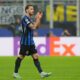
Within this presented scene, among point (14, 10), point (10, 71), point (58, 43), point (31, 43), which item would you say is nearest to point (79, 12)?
point (14, 10)

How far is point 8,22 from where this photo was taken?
26375 millimetres

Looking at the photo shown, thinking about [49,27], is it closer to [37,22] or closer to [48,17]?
[48,17]

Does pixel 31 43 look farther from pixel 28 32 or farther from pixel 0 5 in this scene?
pixel 0 5

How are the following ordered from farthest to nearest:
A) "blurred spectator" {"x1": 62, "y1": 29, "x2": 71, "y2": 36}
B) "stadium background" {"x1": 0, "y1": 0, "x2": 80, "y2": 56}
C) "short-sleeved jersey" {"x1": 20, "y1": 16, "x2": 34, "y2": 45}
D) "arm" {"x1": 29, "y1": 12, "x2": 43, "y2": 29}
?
"stadium background" {"x1": 0, "y1": 0, "x2": 80, "y2": 56}, "blurred spectator" {"x1": 62, "y1": 29, "x2": 71, "y2": 36}, "short-sleeved jersey" {"x1": 20, "y1": 16, "x2": 34, "y2": 45}, "arm" {"x1": 29, "y1": 12, "x2": 43, "y2": 29}

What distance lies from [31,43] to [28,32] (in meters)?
0.29

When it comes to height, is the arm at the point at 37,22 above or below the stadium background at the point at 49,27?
above

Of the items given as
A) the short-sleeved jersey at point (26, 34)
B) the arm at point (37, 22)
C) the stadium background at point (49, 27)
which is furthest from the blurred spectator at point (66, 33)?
the arm at point (37, 22)

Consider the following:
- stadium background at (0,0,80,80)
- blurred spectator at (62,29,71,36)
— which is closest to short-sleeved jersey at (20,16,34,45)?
stadium background at (0,0,80,80)

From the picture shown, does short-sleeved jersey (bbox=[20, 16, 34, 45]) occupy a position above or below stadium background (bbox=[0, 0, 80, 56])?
above

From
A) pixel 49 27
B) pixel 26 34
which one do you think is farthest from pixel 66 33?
pixel 26 34

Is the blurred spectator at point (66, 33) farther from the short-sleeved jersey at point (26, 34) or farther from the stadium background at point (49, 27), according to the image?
the short-sleeved jersey at point (26, 34)

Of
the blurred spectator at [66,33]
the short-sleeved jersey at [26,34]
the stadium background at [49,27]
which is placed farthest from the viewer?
the blurred spectator at [66,33]

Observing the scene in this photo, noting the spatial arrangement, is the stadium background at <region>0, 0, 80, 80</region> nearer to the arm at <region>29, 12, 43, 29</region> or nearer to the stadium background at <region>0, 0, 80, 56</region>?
the stadium background at <region>0, 0, 80, 56</region>

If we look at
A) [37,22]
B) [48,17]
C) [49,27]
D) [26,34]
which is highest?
[37,22]
